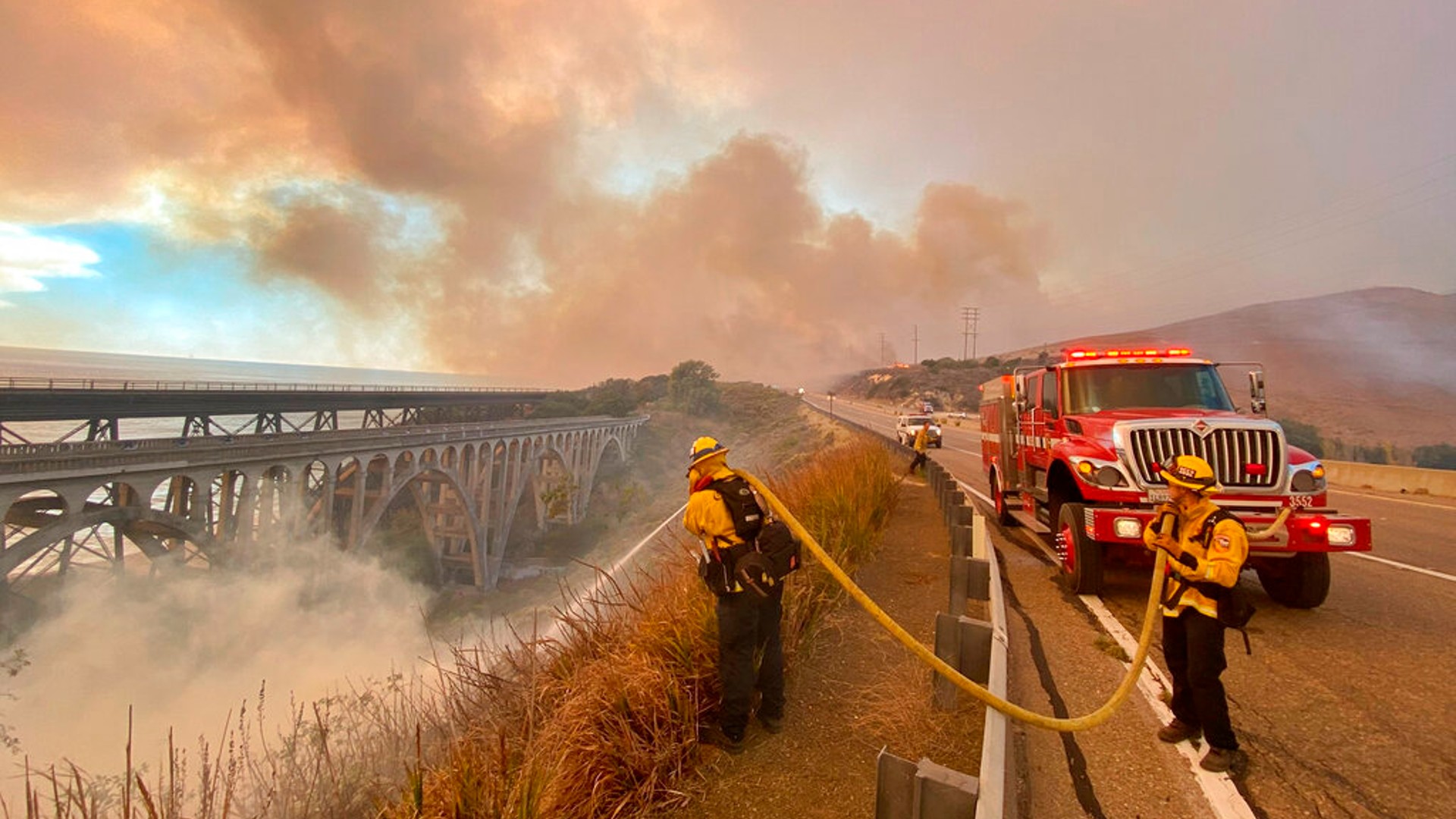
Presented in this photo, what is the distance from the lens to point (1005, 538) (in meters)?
9.61

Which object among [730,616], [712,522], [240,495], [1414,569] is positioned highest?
[712,522]

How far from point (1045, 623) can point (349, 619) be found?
30.1 m

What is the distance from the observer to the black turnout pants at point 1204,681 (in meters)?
3.33

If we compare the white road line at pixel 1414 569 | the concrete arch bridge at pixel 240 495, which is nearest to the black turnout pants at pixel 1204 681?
the white road line at pixel 1414 569

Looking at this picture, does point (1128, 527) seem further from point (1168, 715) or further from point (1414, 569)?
point (1414, 569)

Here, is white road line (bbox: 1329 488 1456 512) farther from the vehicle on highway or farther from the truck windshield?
the vehicle on highway

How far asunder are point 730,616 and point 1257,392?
23.0 feet

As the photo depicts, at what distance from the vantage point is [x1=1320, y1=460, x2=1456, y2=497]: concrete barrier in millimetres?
14250

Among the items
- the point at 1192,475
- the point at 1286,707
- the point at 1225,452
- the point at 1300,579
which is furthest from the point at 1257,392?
the point at 1192,475

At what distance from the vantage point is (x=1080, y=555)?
244 inches

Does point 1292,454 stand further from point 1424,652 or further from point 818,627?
point 818,627

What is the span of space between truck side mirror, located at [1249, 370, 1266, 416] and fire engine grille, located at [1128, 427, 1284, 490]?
51.2 inches

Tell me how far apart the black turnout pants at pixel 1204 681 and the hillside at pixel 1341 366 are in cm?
1954

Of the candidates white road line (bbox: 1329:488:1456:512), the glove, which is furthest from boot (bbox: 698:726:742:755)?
white road line (bbox: 1329:488:1456:512)
